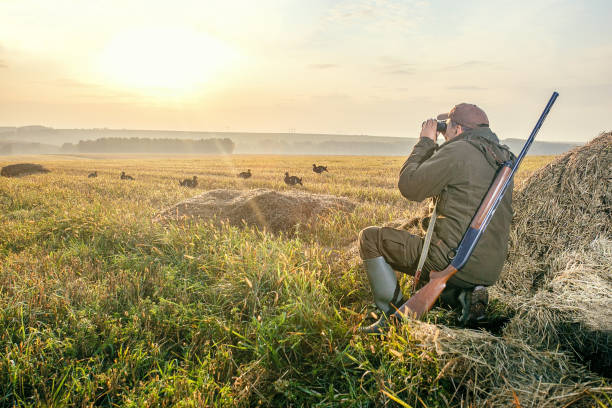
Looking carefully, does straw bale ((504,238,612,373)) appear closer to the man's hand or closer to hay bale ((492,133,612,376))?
hay bale ((492,133,612,376))

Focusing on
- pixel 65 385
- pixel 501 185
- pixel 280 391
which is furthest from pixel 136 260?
pixel 501 185

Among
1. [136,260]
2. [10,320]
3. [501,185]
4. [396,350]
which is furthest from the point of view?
[136,260]

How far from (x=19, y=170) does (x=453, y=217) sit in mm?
29706

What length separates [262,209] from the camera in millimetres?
7465

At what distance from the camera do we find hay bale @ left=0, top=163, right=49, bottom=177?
23031 millimetres

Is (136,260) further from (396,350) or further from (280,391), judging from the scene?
(396,350)

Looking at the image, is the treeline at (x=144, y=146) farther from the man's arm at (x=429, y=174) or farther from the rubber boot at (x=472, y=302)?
the rubber boot at (x=472, y=302)

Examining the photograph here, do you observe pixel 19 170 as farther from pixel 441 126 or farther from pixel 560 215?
Answer: pixel 560 215

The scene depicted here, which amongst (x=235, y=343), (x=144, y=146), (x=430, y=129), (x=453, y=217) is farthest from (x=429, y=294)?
(x=144, y=146)

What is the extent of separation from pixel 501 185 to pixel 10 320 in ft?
15.7

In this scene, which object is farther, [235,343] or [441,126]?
[441,126]

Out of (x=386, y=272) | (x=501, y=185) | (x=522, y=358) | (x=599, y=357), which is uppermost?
(x=501, y=185)

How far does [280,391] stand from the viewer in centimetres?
243

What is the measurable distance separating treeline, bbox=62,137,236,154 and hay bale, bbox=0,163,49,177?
373ft
